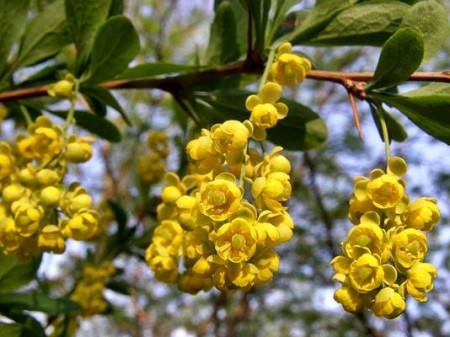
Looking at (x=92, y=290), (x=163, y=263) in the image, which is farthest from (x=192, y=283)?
(x=92, y=290)

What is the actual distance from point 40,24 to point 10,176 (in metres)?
0.24

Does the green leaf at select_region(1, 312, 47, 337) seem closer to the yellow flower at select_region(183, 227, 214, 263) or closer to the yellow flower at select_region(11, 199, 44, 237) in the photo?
the yellow flower at select_region(11, 199, 44, 237)

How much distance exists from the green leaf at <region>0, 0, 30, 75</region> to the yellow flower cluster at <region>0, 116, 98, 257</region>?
0.13m

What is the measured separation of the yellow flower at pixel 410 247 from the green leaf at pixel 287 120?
28cm

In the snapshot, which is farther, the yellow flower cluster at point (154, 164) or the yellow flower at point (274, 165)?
the yellow flower cluster at point (154, 164)

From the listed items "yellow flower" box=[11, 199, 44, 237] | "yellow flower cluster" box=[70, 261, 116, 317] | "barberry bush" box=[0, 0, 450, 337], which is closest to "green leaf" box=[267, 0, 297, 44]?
"barberry bush" box=[0, 0, 450, 337]

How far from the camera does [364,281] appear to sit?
60 cm

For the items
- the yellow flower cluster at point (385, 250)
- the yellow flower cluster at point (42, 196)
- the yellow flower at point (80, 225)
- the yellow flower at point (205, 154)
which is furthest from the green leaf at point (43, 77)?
the yellow flower cluster at point (385, 250)

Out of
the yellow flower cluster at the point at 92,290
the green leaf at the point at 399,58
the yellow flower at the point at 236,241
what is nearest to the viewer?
the yellow flower at the point at 236,241

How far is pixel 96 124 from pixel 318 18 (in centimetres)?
34

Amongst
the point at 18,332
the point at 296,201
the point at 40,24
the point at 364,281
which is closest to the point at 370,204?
the point at 364,281

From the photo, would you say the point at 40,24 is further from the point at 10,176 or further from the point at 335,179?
the point at 335,179

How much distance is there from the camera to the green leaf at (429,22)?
2.41 ft

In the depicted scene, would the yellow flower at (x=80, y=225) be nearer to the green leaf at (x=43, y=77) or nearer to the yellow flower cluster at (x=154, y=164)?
the green leaf at (x=43, y=77)
